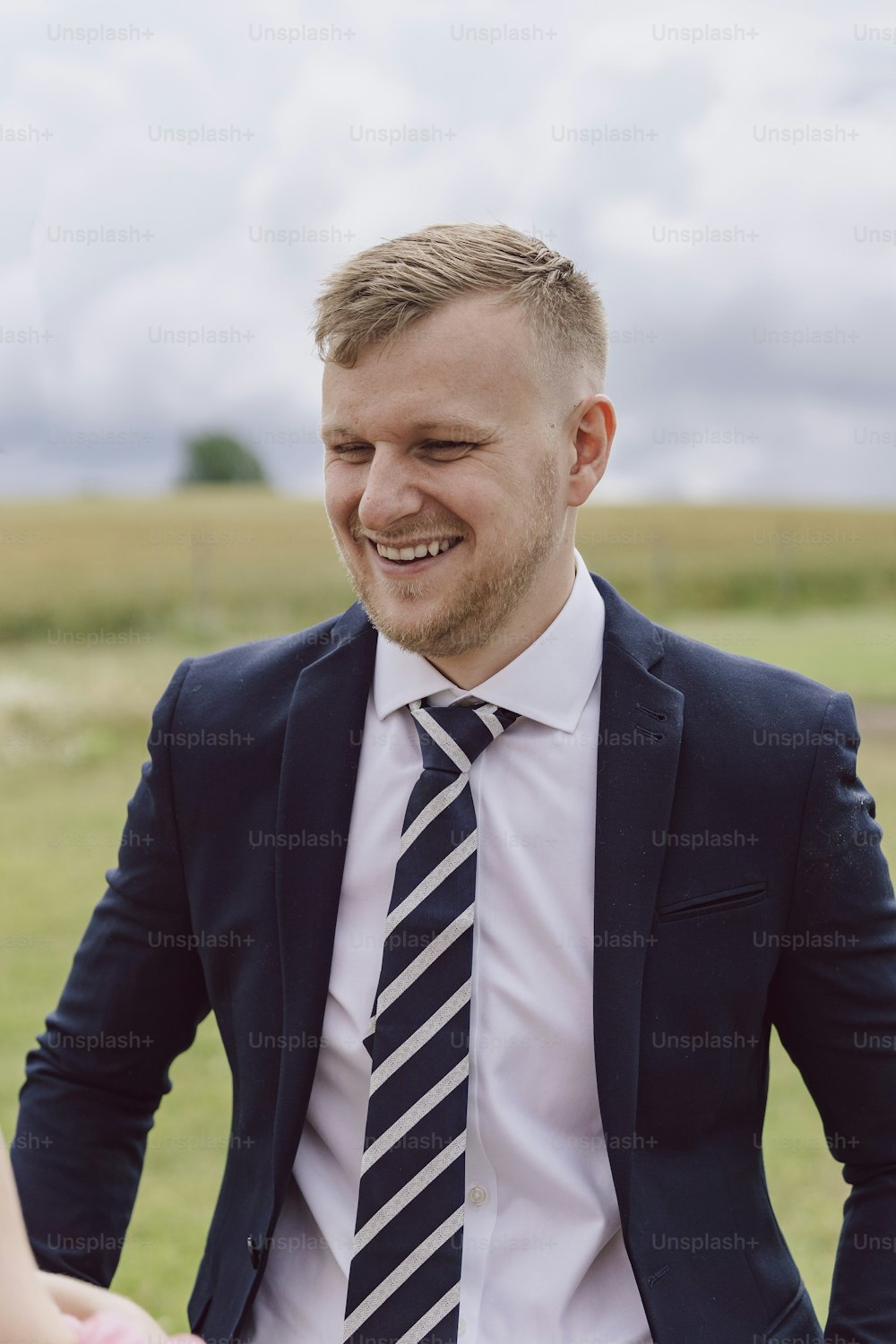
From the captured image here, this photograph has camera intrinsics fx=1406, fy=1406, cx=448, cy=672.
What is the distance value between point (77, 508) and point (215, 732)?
33125 mm

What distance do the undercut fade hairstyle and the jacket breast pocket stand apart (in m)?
0.87

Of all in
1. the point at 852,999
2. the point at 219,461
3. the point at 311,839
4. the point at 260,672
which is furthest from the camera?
the point at 219,461

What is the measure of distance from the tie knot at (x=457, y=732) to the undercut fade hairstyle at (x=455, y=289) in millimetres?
557

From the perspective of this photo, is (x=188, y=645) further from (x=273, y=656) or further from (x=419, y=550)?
(x=419, y=550)

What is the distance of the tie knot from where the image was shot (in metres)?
2.33

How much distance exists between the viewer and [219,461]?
81.1m

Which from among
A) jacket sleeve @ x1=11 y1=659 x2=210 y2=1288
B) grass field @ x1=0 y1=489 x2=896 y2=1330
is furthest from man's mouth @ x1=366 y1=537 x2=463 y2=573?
grass field @ x1=0 y1=489 x2=896 y2=1330

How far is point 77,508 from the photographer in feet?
112

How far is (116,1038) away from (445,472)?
1.13 metres

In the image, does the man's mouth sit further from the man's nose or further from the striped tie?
the striped tie

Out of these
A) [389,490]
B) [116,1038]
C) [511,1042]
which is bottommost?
[116,1038]

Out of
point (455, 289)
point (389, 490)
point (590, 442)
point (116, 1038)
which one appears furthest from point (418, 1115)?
point (455, 289)

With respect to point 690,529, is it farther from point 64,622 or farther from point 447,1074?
point 447,1074

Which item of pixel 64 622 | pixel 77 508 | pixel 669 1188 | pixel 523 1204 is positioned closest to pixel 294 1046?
pixel 523 1204
